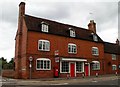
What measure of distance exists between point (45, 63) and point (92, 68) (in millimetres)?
12332

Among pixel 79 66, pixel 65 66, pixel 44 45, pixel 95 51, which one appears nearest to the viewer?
pixel 44 45

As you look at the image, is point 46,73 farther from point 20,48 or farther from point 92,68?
point 92,68

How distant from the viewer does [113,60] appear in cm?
5381

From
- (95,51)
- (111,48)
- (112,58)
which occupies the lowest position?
(112,58)

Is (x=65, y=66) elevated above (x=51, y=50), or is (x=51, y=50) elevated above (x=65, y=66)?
(x=51, y=50)

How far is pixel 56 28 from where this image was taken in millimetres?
38188

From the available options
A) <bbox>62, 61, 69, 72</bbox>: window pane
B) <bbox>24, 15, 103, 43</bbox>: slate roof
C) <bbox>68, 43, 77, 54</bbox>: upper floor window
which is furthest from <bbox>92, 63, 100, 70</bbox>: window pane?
<bbox>62, 61, 69, 72</bbox>: window pane

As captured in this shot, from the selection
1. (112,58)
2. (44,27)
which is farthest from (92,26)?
(44,27)

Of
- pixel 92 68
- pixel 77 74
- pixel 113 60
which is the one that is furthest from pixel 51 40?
pixel 113 60

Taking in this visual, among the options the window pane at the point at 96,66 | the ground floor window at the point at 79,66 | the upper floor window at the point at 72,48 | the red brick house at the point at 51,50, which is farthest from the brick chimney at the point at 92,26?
the ground floor window at the point at 79,66

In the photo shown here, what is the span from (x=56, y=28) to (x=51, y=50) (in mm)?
4943

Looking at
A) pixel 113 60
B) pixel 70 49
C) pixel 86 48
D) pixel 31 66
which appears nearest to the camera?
pixel 31 66

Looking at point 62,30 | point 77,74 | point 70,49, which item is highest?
point 62,30

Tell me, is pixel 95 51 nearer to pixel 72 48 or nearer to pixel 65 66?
pixel 72 48
